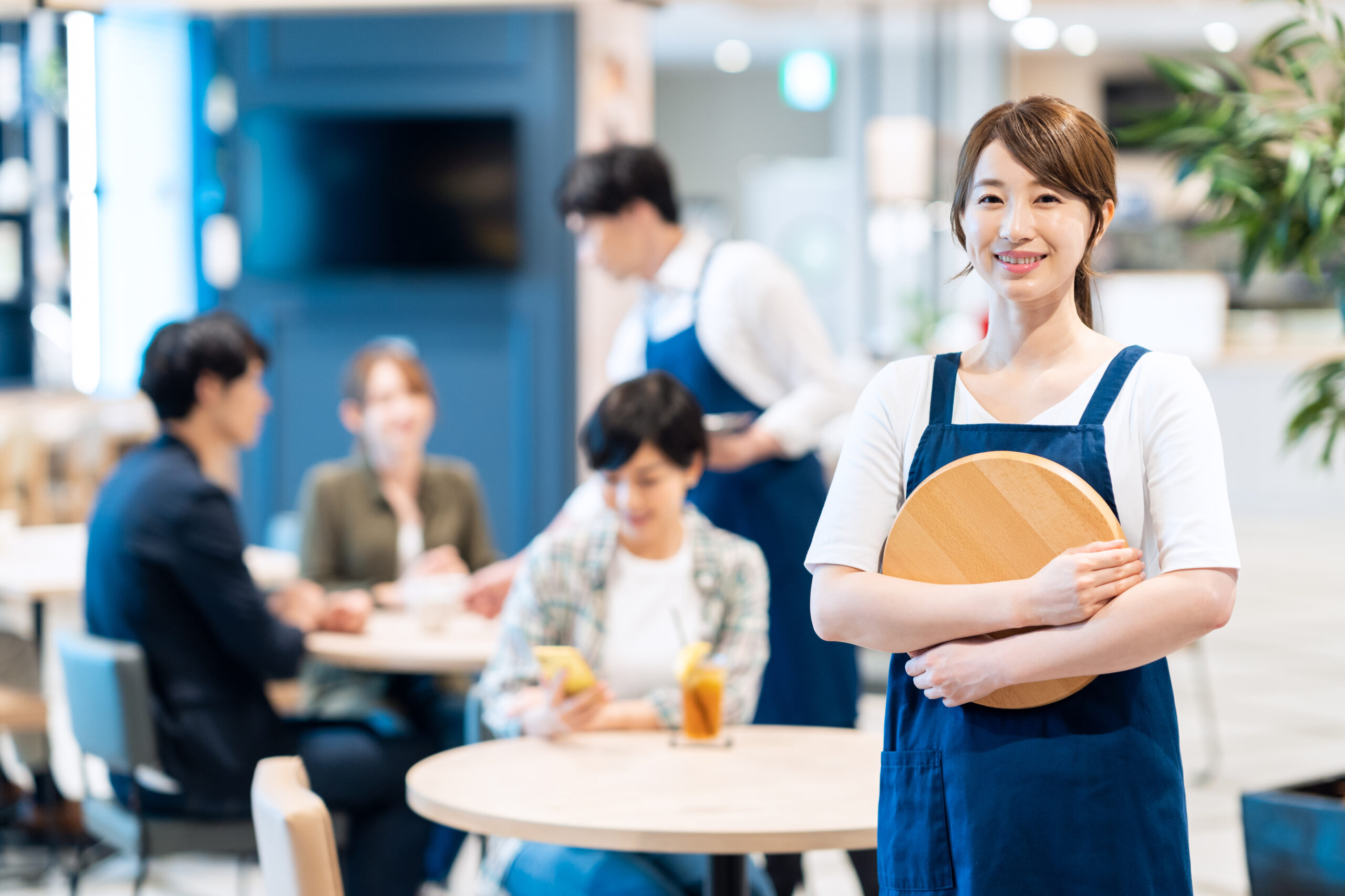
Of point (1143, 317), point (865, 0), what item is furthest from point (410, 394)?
point (1143, 317)

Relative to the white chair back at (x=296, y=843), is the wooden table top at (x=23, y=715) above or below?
below

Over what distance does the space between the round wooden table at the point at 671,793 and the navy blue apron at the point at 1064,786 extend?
0.95 feet

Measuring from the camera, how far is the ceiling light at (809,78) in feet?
39.9

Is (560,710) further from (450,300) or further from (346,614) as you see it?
(450,300)

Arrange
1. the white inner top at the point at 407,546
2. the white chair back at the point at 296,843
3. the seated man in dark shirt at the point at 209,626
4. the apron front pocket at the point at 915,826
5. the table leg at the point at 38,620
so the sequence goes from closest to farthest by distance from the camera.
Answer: the apron front pocket at the point at 915,826 < the white chair back at the point at 296,843 < the seated man in dark shirt at the point at 209,626 < the white inner top at the point at 407,546 < the table leg at the point at 38,620

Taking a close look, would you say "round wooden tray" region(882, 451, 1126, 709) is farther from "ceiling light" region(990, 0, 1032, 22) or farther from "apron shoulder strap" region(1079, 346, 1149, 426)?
"ceiling light" region(990, 0, 1032, 22)

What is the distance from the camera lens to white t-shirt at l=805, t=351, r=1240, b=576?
1231mm

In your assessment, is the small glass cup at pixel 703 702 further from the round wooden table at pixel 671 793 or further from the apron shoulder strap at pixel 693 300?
the apron shoulder strap at pixel 693 300

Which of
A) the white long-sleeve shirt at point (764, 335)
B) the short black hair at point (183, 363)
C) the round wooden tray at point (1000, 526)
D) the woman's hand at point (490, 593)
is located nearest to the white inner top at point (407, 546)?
the woman's hand at point (490, 593)

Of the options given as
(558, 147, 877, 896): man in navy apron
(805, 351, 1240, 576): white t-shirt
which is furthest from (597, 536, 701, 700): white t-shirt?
(805, 351, 1240, 576): white t-shirt

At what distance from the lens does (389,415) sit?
339cm

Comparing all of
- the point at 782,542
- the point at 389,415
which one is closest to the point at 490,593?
A: the point at 389,415

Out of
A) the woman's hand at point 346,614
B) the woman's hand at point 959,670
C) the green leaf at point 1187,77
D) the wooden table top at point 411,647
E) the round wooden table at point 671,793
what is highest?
the green leaf at point 1187,77

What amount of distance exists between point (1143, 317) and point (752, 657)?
333 inches
